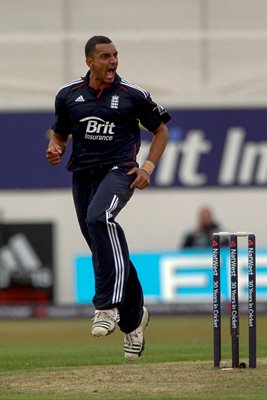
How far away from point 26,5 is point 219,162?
12.5 feet

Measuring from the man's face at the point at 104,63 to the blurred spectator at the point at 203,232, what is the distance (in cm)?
993

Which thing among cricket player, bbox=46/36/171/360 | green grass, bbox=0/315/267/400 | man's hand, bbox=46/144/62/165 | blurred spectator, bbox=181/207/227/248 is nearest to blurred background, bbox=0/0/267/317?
blurred spectator, bbox=181/207/227/248

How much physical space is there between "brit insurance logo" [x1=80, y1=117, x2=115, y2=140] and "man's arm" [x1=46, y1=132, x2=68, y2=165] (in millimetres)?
225

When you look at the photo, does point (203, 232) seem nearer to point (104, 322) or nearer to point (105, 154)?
point (105, 154)

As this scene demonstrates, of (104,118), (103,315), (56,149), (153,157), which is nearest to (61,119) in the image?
(56,149)

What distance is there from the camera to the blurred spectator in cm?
1834

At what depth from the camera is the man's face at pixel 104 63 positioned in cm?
830

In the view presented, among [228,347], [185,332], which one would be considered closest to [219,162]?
[185,332]

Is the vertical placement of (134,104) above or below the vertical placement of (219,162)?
above

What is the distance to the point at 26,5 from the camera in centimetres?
2064

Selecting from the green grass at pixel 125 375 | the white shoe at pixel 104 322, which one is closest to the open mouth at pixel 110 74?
the white shoe at pixel 104 322

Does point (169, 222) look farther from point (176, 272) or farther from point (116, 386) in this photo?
point (116, 386)

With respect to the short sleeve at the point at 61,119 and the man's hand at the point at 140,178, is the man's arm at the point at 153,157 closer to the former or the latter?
the man's hand at the point at 140,178

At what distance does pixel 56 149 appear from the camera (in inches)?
333
